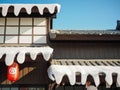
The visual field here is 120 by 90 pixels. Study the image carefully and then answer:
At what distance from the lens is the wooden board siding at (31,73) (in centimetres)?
1066

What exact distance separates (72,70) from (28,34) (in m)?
3.52

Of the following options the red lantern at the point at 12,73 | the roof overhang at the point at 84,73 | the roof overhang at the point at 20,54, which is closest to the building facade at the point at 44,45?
the roof overhang at the point at 20,54

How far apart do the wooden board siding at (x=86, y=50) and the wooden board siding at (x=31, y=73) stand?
3.00ft

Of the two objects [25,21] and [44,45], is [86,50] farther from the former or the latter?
[25,21]

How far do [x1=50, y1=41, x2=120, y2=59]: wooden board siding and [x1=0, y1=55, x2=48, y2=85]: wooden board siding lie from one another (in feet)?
3.00

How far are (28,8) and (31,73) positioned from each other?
3056mm

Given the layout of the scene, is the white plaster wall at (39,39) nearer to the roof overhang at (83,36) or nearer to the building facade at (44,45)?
the building facade at (44,45)

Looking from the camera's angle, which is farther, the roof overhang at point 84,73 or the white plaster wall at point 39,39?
the white plaster wall at point 39,39

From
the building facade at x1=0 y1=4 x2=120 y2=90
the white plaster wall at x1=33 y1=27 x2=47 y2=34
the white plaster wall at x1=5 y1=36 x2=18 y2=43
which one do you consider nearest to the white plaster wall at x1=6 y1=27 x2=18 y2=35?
the building facade at x1=0 y1=4 x2=120 y2=90

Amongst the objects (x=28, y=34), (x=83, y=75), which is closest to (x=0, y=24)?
(x=28, y=34)

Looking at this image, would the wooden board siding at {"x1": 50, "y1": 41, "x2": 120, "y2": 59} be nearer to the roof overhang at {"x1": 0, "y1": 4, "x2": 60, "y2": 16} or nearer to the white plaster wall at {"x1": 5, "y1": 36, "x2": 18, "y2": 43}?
the roof overhang at {"x1": 0, "y1": 4, "x2": 60, "y2": 16}

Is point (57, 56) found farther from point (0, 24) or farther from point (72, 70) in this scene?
point (0, 24)

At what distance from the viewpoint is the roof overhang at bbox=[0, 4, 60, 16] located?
11195mm

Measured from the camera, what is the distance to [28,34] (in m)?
11.5
